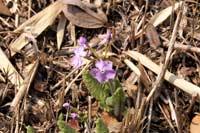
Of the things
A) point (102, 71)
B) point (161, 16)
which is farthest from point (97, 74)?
point (161, 16)

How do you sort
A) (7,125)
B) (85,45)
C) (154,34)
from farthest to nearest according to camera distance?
1. (154,34)
2. (7,125)
3. (85,45)

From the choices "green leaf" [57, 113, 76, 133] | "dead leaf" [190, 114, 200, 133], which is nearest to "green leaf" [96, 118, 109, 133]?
"green leaf" [57, 113, 76, 133]

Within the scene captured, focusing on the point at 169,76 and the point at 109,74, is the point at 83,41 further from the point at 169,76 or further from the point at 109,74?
the point at 169,76

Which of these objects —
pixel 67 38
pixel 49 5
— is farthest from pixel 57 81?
pixel 49 5

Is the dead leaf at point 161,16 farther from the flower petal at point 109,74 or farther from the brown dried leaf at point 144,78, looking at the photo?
the flower petal at point 109,74

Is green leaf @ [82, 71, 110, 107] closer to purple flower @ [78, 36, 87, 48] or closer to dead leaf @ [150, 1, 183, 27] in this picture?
purple flower @ [78, 36, 87, 48]

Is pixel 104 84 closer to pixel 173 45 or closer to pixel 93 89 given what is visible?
pixel 93 89

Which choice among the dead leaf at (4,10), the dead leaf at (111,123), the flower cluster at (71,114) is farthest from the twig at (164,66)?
the dead leaf at (4,10)
